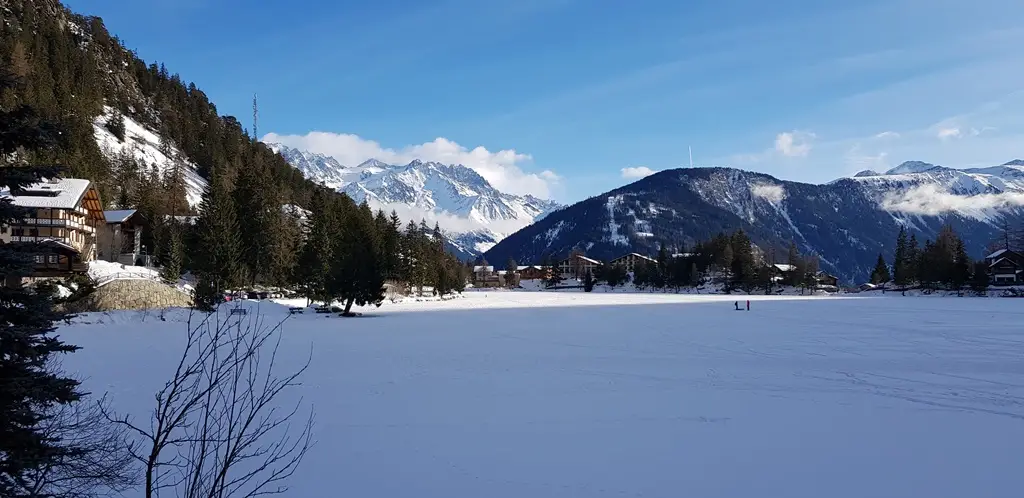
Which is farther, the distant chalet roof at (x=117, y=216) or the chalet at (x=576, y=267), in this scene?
the chalet at (x=576, y=267)

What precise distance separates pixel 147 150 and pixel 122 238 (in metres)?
49.9

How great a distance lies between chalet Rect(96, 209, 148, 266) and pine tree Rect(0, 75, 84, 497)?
61036 mm

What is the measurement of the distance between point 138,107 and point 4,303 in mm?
127898

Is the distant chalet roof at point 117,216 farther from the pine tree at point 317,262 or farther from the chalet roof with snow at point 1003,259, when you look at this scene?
the chalet roof with snow at point 1003,259

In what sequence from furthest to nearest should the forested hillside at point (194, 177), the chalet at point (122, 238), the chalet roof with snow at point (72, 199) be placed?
the chalet at point (122, 238), the forested hillside at point (194, 177), the chalet roof with snow at point (72, 199)

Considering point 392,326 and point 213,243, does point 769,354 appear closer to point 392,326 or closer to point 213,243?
point 392,326

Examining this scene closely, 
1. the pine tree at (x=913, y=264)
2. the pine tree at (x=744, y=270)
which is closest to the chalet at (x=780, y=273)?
the pine tree at (x=744, y=270)

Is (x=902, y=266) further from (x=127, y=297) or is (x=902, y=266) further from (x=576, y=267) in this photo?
(x=127, y=297)

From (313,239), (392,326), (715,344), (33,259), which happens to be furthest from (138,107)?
(33,259)

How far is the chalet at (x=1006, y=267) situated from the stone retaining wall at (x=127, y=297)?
11237 cm

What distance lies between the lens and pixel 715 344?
2494 cm

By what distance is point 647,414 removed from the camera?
12.2 meters

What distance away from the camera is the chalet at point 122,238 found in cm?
5603

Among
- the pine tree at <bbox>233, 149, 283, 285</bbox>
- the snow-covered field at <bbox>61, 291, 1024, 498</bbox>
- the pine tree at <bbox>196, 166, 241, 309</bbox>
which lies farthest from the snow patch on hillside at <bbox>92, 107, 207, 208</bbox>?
the snow-covered field at <bbox>61, 291, 1024, 498</bbox>
